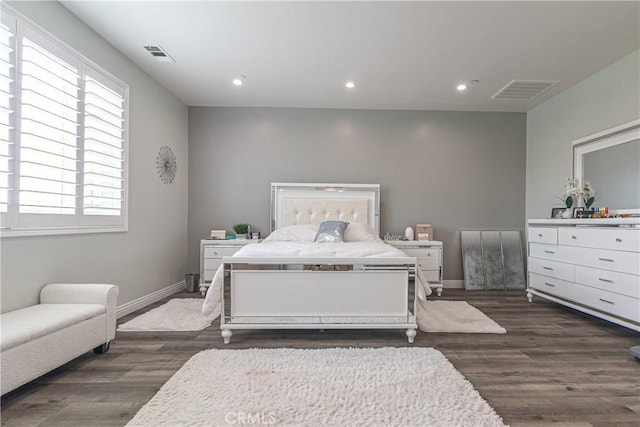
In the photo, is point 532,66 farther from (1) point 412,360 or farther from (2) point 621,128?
(1) point 412,360

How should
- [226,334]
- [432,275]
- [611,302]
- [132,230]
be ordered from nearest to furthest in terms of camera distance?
[226,334], [611,302], [132,230], [432,275]

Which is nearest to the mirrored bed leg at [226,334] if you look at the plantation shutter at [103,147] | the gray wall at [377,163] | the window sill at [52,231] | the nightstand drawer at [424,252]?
the window sill at [52,231]

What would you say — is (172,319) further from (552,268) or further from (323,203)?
(552,268)

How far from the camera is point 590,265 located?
2873mm

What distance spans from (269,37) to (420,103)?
251cm

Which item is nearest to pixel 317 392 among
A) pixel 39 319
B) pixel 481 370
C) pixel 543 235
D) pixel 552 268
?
pixel 481 370

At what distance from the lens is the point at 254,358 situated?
2.11 meters

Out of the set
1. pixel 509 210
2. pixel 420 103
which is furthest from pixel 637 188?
pixel 420 103

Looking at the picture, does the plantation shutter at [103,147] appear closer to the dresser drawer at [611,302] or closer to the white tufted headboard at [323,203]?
the white tufted headboard at [323,203]

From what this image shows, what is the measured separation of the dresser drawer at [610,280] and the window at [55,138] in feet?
15.6

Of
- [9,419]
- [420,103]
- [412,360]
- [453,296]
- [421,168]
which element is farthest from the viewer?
[421,168]

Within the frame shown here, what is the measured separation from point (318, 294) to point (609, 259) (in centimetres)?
270

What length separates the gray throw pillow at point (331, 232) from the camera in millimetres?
3526

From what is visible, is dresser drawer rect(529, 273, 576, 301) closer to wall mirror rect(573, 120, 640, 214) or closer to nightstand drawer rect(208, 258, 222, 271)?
wall mirror rect(573, 120, 640, 214)
